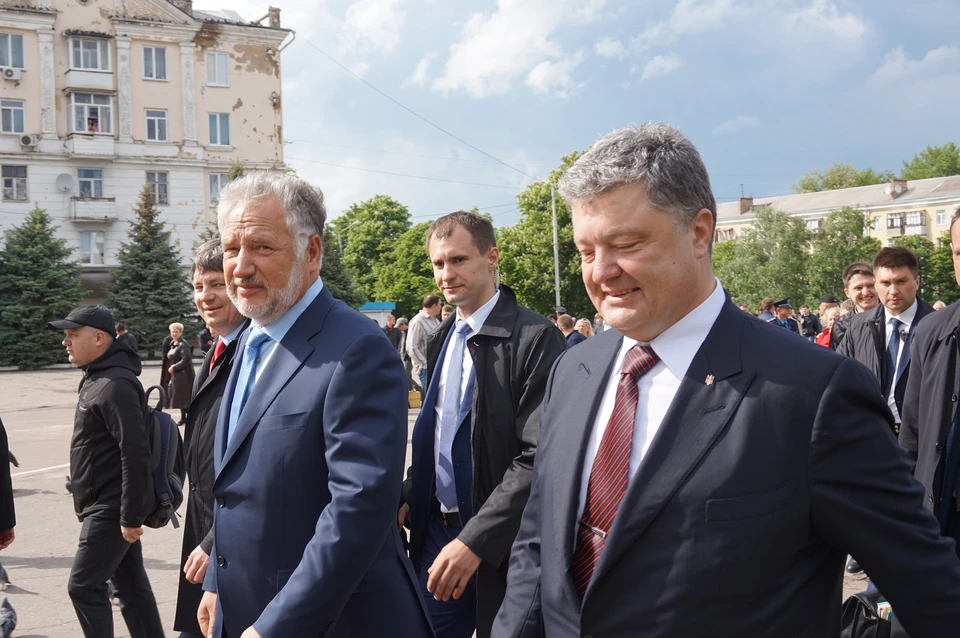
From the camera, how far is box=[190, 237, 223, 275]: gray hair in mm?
4883

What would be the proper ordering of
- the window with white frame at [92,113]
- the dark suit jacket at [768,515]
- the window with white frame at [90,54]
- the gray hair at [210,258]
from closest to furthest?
the dark suit jacket at [768,515], the gray hair at [210,258], the window with white frame at [90,54], the window with white frame at [92,113]

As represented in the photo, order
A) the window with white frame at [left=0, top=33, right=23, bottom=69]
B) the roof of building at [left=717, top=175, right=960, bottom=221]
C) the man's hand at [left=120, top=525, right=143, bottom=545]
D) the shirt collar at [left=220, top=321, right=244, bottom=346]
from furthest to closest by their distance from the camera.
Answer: the roof of building at [left=717, top=175, right=960, bottom=221]
the window with white frame at [left=0, top=33, right=23, bottom=69]
the man's hand at [left=120, top=525, right=143, bottom=545]
the shirt collar at [left=220, top=321, right=244, bottom=346]

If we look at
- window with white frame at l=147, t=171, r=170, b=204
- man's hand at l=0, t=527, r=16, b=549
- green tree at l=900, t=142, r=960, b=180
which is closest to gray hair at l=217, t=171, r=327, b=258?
man's hand at l=0, t=527, r=16, b=549

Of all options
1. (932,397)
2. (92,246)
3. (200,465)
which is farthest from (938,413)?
(92,246)

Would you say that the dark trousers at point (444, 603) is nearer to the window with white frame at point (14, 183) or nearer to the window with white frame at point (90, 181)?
the window with white frame at point (90, 181)

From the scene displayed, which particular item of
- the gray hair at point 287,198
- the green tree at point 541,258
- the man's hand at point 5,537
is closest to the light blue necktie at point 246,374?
the gray hair at point 287,198

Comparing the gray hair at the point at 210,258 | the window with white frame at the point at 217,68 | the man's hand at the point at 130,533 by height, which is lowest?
the man's hand at the point at 130,533

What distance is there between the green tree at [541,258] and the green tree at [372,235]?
19.3 meters

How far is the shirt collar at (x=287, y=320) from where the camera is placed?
118 inches

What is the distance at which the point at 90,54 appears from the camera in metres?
42.8

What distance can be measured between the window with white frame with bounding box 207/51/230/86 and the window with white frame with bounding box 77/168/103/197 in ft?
22.9

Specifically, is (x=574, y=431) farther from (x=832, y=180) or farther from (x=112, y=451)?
(x=832, y=180)

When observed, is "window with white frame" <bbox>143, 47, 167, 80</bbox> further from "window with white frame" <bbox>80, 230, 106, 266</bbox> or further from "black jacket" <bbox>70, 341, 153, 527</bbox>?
"black jacket" <bbox>70, 341, 153, 527</bbox>

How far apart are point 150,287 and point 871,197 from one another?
84.7 meters
